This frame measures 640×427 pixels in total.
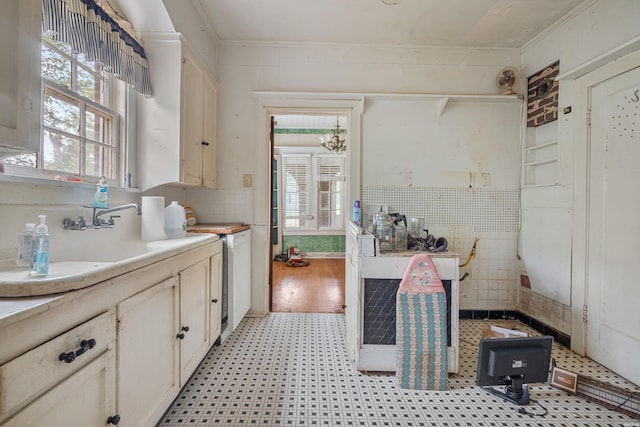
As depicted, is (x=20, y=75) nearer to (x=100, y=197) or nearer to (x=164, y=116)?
(x=100, y=197)

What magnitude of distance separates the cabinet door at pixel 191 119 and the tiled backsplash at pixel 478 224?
5.14 ft

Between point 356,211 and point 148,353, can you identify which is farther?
point 356,211

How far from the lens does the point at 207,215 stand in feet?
9.34

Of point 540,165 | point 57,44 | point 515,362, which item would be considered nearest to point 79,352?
point 57,44

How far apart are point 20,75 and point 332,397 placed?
1.99 m

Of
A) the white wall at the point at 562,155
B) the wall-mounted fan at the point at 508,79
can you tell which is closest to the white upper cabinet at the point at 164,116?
the wall-mounted fan at the point at 508,79

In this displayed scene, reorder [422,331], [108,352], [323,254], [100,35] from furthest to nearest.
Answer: [323,254] → [422,331] → [100,35] → [108,352]

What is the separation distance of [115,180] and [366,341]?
200 cm

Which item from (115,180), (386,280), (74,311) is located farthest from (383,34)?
(74,311)

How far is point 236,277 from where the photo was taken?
7.82 feet

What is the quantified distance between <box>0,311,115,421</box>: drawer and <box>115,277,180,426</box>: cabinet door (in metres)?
0.10

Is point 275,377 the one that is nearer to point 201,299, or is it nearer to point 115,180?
point 201,299

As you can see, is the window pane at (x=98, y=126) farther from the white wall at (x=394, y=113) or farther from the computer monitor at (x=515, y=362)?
the computer monitor at (x=515, y=362)

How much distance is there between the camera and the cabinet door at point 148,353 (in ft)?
3.57
